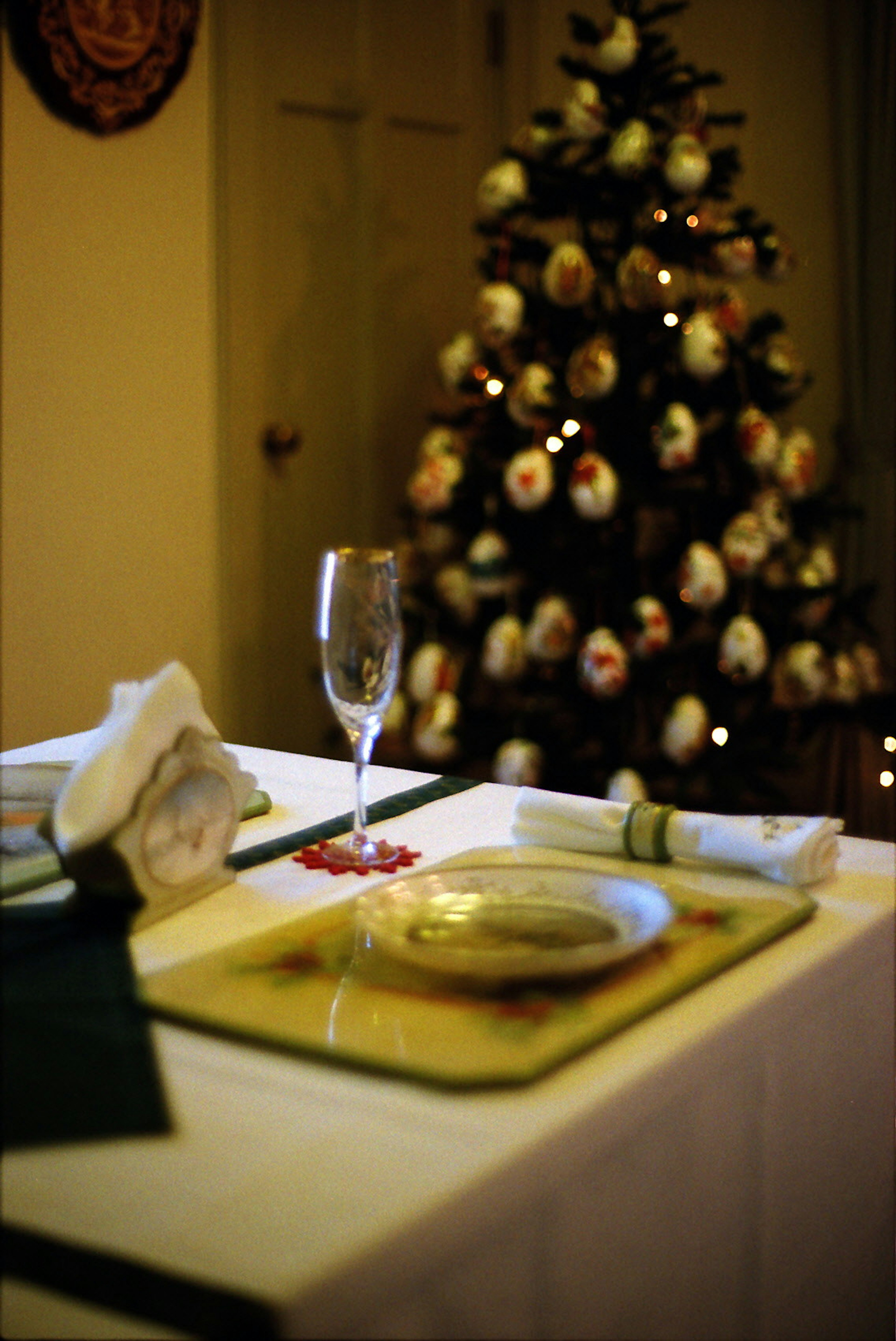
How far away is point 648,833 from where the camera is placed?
962 millimetres

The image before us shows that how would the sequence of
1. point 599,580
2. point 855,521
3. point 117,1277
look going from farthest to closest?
point 855,521, point 599,580, point 117,1277

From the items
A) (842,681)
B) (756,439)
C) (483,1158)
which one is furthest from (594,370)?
(483,1158)

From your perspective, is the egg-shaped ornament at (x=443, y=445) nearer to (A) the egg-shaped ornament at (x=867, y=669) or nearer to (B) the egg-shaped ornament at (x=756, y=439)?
(B) the egg-shaped ornament at (x=756, y=439)

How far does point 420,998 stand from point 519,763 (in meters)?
1.91

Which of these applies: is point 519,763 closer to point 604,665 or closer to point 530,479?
point 604,665

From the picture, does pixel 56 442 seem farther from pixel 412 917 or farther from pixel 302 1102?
pixel 302 1102

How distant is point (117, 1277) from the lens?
0.51 meters

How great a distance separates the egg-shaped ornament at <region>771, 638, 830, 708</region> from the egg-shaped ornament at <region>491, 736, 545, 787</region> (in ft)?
1.72

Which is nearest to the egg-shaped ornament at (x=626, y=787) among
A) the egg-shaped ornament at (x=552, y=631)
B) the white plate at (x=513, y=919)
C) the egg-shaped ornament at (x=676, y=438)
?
the egg-shaped ornament at (x=552, y=631)

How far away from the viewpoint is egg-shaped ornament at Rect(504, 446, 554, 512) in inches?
101

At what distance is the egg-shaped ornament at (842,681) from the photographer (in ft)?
9.27

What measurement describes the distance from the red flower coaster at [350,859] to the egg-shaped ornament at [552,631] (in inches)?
63.7

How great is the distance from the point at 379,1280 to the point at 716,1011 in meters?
0.28

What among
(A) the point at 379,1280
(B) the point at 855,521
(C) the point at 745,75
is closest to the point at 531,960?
(A) the point at 379,1280
